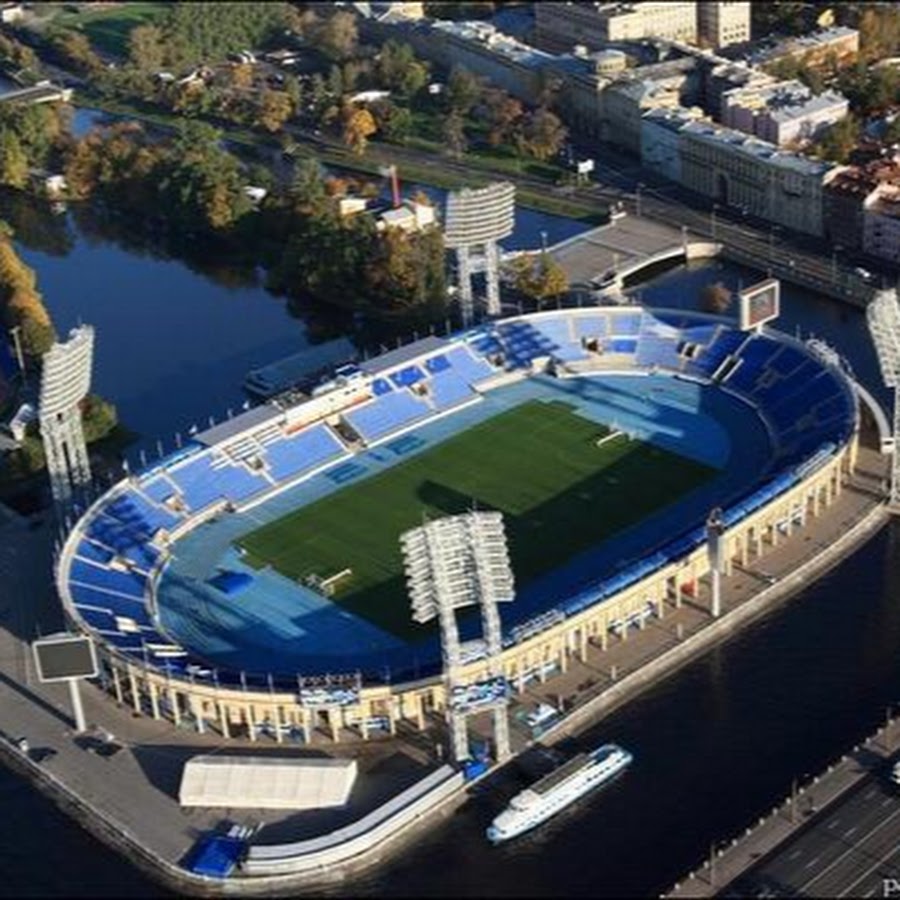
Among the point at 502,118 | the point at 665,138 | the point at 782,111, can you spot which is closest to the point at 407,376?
the point at 665,138

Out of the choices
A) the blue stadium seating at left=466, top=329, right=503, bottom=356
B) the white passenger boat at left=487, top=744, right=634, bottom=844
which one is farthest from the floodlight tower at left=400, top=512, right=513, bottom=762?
the blue stadium seating at left=466, top=329, right=503, bottom=356

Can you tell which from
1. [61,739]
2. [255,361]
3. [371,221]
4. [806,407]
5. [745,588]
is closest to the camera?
[61,739]

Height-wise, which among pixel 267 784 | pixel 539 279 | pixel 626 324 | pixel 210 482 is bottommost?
pixel 267 784

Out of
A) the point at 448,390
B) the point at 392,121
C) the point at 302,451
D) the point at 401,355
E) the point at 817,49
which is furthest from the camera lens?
the point at 817,49

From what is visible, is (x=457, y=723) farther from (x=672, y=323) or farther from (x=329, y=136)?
(x=329, y=136)

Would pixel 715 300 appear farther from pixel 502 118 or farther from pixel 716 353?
pixel 502 118

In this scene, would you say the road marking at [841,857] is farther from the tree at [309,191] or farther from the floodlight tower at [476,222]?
the tree at [309,191]

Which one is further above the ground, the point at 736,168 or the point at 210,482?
the point at 736,168

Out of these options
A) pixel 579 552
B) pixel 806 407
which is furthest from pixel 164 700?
pixel 806 407
